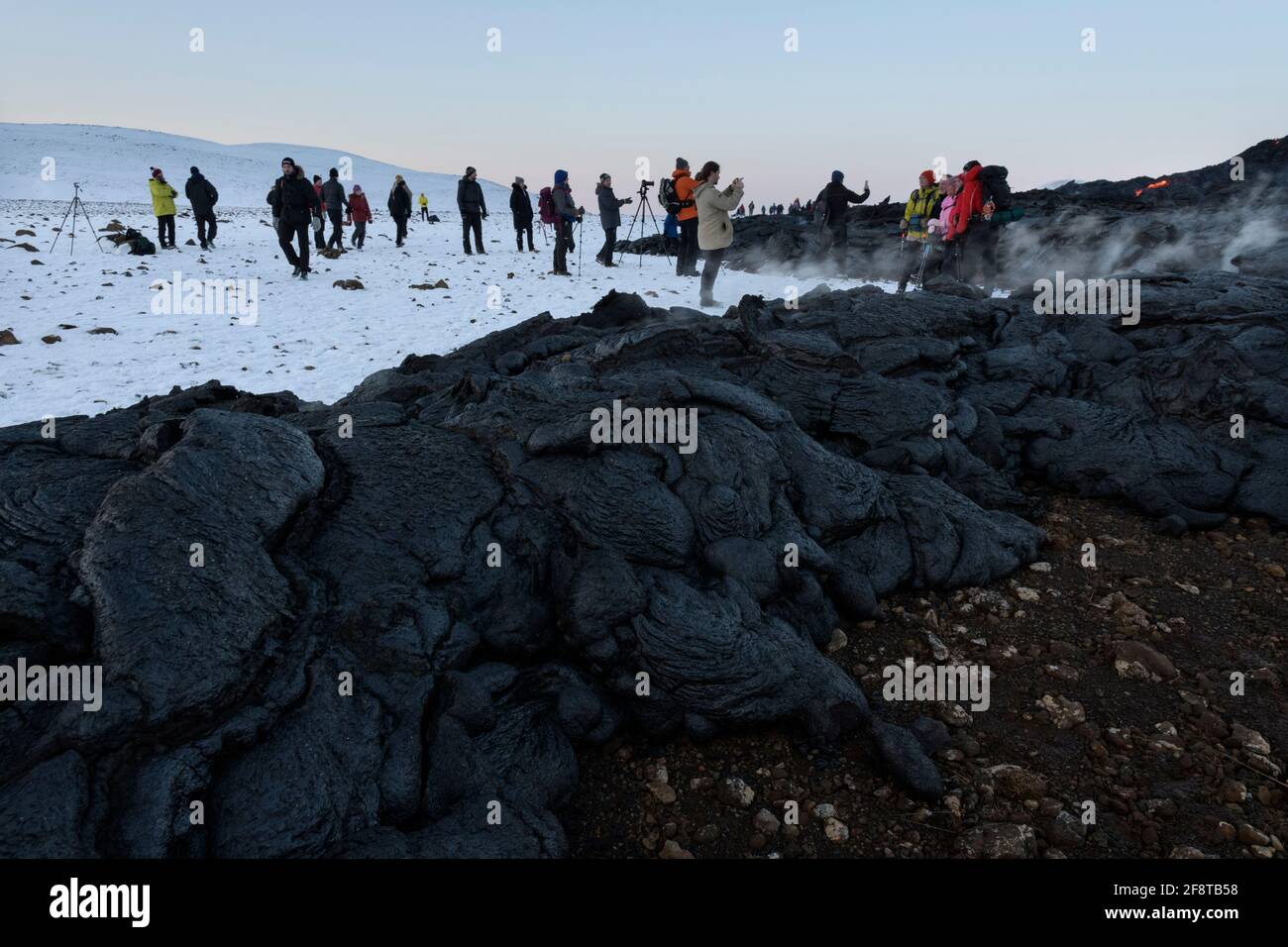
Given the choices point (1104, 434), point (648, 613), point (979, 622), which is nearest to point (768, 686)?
point (648, 613)

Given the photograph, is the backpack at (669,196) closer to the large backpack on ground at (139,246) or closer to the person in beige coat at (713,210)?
the person in beige coat at (713,210)

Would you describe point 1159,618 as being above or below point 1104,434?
below

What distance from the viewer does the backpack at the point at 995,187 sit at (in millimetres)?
16719

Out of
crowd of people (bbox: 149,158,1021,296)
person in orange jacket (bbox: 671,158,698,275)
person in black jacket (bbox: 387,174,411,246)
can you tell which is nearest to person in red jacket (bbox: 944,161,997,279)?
crowd of people (bbox: 149,158,1021,296)

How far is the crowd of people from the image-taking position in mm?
16688

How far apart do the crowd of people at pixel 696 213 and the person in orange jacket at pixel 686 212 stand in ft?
0.10

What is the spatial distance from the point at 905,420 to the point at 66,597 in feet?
28.7

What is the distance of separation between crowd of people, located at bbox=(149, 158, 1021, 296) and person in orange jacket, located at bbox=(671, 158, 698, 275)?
32mm

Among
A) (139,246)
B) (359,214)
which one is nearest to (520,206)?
(359,214)

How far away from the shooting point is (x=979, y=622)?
6789 millimetres

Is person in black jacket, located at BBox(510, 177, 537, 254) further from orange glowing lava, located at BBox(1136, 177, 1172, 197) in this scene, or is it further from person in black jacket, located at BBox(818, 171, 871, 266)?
orange glowing lava, located at BBox(1136, 177, 1172, 197)

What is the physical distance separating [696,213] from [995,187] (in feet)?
24.9

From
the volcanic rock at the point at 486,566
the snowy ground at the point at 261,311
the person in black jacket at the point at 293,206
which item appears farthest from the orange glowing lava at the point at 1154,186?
the person in black jacket at the point at 293,206
